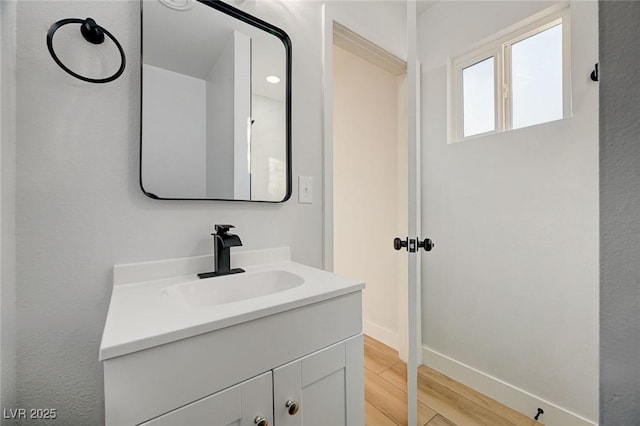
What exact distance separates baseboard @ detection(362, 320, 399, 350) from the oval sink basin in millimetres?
1455

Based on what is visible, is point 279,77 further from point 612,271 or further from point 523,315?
point 523,315

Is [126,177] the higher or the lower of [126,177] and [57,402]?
the higher

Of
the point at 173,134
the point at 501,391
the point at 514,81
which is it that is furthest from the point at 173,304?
the point at 514,81

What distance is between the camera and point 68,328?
30.9 inches

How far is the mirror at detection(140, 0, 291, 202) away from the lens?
3.03 ft

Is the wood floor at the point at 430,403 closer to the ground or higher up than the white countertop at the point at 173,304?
closer to the ground

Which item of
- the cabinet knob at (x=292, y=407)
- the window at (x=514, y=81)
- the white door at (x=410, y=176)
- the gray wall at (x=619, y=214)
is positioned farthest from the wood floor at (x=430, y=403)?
the window at (x=514, y=81)

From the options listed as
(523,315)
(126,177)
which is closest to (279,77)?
(126,177)

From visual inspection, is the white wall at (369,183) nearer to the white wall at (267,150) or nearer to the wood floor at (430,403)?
the wood floor at (430,403)

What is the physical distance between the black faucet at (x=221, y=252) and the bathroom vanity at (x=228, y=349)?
0.03m

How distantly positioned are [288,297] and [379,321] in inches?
68.1

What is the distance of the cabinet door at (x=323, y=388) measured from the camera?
709 mm

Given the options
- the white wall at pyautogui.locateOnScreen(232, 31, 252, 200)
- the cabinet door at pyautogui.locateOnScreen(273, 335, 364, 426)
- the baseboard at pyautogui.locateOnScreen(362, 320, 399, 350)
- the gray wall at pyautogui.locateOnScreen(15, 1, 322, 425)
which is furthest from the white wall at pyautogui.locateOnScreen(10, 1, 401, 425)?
the baseboard at pyautogui.locateOnScreen(362, 320, 399, 350)

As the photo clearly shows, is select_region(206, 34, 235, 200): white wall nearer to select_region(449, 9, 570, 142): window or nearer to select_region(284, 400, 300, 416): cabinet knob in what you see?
select_region(284, 400, 300, 416): cabinet knob
